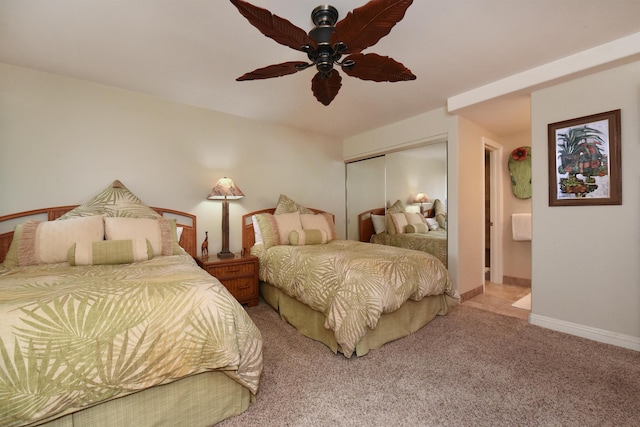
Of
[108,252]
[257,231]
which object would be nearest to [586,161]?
[257,231]

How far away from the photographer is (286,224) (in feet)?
11.2

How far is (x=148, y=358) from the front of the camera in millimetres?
1213

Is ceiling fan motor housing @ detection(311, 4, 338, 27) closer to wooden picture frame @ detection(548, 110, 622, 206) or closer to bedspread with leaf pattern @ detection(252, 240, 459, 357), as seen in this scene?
bedspread with leaf pattern @ detection(252, 240, 459, 357)

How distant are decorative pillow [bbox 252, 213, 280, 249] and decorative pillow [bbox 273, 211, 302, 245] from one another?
48mm

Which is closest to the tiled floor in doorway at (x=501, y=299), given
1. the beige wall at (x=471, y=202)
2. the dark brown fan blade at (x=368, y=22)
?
the beige wall at (x=471, y=202)

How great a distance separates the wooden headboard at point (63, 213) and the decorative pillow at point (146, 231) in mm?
602

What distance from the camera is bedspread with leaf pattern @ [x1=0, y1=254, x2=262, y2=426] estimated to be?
1031mm

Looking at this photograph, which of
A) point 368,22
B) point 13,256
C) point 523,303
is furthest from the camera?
point 523,303

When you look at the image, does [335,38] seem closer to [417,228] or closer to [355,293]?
[355,293]

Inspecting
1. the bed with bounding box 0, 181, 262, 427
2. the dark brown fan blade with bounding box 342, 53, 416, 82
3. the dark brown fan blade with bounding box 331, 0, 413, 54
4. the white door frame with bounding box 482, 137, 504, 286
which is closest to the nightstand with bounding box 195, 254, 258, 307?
the bed with bounding box 0, 181, 262, 427

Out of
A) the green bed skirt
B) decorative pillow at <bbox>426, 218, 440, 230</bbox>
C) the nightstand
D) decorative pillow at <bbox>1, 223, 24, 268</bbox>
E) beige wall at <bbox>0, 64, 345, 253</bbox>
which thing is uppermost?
beige wall at <bbox>0, 64, 345, 253</bbox>

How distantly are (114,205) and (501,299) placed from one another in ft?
14.4

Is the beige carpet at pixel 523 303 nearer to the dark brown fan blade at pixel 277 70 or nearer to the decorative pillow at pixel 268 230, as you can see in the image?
the decorative pillow at pixel 268 230

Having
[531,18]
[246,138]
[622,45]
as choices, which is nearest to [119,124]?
[246,138]
